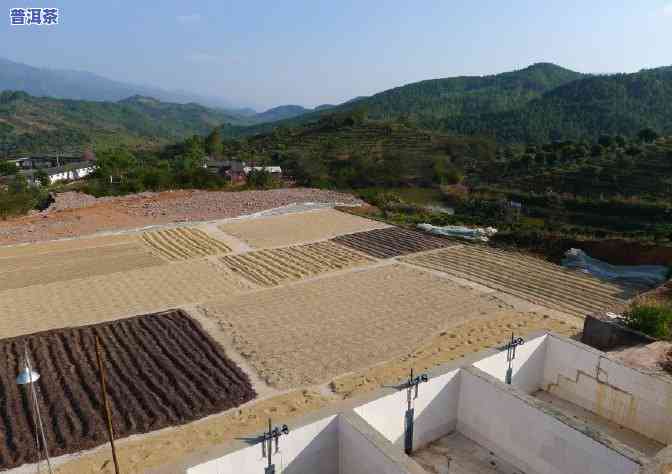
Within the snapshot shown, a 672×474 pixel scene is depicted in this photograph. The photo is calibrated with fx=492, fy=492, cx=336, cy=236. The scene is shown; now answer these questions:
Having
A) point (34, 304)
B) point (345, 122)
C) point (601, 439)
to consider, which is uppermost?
point (345, 122)

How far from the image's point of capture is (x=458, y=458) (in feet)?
24.1

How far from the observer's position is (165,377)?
965 cm

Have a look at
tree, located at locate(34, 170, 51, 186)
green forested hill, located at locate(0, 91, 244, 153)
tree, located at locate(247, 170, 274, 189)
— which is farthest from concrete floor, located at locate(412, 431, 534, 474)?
green forested hill, located at locate(0, 91, 244, 153)

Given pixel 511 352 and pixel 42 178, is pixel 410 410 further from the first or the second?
pixel 42 178

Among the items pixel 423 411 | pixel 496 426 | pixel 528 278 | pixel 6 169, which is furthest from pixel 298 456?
pixel 6 169

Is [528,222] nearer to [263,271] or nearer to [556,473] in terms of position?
[263,271]

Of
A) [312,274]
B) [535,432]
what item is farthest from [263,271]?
[535,432]

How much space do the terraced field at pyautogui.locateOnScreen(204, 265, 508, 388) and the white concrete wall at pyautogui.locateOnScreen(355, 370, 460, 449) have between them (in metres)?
2.74

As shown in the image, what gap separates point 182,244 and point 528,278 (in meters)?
13.3

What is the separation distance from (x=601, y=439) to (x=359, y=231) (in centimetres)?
1710

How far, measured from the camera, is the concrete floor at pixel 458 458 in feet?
23.3

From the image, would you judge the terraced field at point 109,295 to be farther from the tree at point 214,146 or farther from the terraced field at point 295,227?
the tree at point 214,146

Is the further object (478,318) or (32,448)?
(478,318)

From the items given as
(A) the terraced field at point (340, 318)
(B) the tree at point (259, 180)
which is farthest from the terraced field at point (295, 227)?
(B) the tree at point (259, 180)
